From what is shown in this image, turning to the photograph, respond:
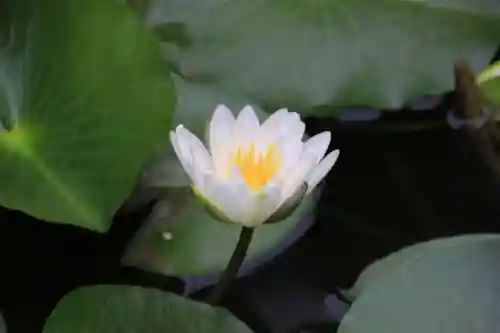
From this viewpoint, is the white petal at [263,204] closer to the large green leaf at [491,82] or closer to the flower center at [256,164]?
the flower center at [256,164]

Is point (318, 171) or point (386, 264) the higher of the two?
point (318, 171)

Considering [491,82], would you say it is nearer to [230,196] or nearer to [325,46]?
[325,46]

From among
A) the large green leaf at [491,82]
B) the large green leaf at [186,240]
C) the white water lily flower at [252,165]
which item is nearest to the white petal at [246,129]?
the white water lily flower at [252,165]

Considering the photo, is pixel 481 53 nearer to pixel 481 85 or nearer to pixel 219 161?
pixel 481 85

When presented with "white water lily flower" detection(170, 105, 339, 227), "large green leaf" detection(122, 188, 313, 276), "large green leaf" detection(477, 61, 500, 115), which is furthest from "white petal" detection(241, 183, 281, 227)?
"large green leaf" detection(477, 61, 500, 115)

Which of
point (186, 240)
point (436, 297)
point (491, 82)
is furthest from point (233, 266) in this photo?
point (491, 82)
